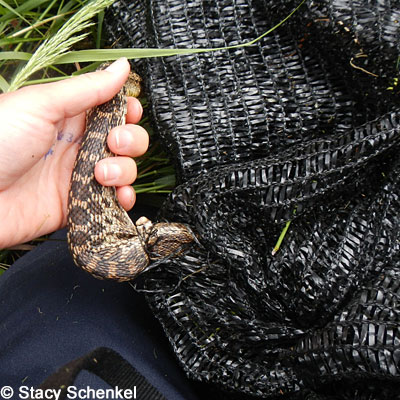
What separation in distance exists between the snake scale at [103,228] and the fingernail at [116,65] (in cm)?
17

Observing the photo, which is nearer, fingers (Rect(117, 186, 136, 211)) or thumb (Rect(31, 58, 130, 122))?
thumb (Rect(31, 58, 130, 122))

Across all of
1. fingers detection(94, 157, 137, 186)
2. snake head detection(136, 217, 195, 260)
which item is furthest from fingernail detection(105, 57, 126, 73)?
snake head detection(136, 217, 195, 260)

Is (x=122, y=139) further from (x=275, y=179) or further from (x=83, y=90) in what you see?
(x=275, y=179)

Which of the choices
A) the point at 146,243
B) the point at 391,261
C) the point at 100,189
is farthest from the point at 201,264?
the point at 391,261

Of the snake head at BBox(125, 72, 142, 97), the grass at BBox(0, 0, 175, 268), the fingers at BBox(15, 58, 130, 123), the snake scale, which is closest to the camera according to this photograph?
the fingers at BBox(15, 58, 130, 123)

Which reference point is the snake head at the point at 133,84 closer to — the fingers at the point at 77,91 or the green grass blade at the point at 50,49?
the fingers at the point at 77,91

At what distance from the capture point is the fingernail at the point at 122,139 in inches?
66.9

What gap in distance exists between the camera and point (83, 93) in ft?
4.91

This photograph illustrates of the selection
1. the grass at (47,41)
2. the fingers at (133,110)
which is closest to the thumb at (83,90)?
the fingers at (133,110)

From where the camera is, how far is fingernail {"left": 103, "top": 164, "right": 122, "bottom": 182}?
1.68 metres

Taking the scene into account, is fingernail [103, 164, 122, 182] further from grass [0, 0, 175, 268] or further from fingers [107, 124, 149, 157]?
grass [0, 0, 175, 268]

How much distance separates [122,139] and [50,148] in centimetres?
31

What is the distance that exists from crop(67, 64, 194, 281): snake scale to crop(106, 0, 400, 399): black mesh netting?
0.28 feet

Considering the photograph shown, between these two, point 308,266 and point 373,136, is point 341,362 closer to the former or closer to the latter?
point 308,266
